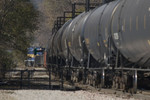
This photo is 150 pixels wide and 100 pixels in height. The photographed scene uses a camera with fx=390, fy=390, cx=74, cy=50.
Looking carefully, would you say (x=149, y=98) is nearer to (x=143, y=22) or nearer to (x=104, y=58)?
(x=143, y=22)

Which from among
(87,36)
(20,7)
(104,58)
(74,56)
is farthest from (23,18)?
(104,58)

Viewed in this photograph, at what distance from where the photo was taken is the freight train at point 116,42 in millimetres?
13742

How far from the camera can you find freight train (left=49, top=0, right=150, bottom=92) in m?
13.7

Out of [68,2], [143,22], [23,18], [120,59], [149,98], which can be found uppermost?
[68,2]

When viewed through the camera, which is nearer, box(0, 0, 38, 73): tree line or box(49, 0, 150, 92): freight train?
box(49, 0, 150, 92): freight train

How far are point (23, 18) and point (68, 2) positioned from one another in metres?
53.3

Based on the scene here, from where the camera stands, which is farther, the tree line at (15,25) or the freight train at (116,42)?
the tree line at (15,25)

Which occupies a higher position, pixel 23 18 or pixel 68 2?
pixel 68 2

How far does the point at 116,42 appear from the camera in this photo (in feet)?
52.6

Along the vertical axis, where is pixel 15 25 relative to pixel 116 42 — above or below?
above

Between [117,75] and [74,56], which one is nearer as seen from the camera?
[117,75]

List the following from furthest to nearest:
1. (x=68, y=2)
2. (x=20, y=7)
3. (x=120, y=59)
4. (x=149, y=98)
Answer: (x=68, y=2) → (x=20, y=7) → (x=120, y=59) → (x=149, y=98)

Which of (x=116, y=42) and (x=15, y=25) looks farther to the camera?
(x=15, y=25)

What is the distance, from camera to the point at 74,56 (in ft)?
78.1
